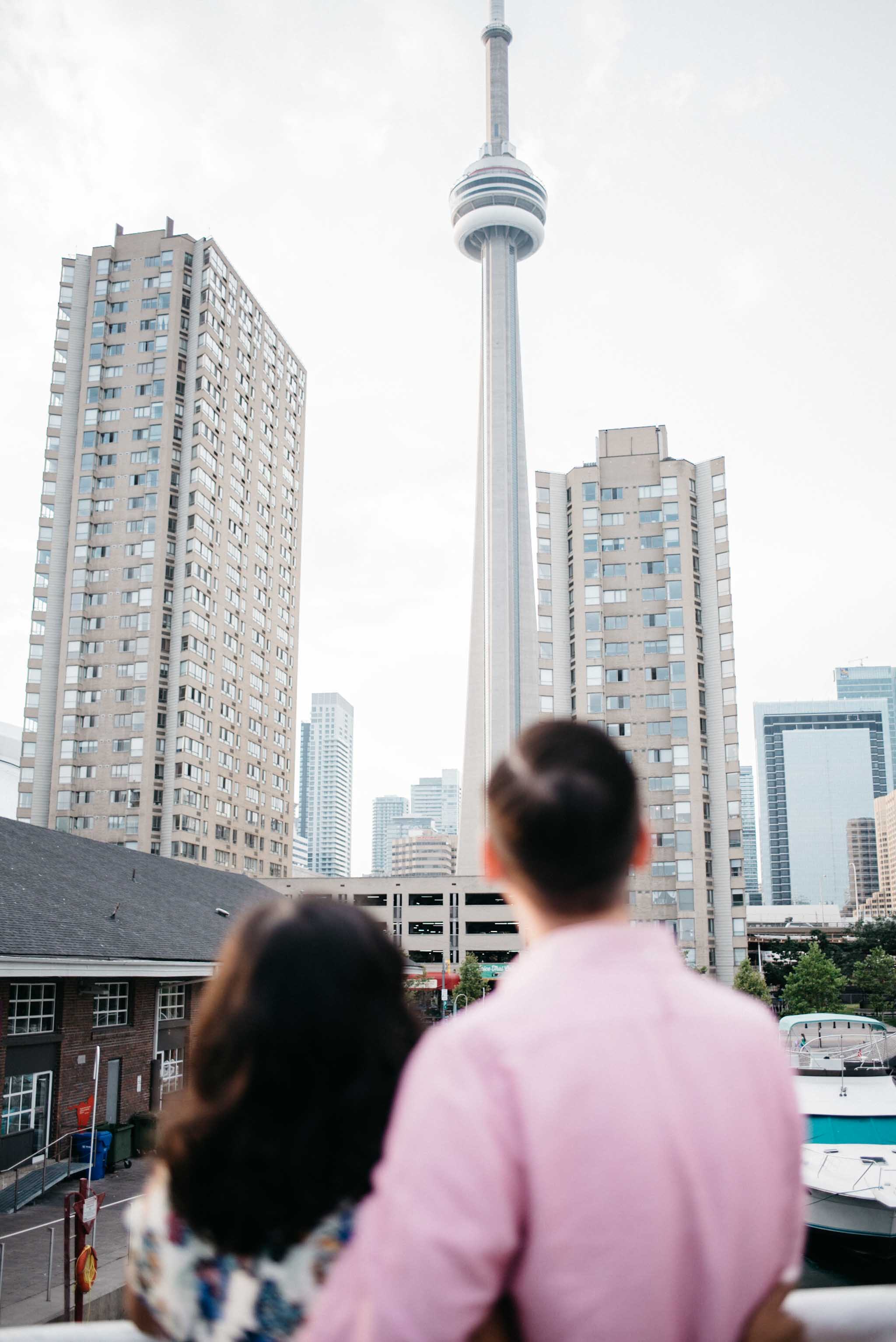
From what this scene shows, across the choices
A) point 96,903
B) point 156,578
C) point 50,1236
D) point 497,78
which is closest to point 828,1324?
point 50,1236

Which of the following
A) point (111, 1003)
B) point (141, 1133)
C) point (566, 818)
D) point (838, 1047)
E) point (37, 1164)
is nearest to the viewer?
point (566, 818)

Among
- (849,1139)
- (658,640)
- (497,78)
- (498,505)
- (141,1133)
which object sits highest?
(497,78)

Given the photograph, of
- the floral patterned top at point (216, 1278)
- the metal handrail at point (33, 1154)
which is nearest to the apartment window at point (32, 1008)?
the metal handrail at point (33, 1154)

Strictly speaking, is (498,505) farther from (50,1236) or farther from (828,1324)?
(828,1324)

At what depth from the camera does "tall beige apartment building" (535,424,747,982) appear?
6662cm

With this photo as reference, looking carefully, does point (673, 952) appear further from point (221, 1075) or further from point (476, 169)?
point (476, 169)

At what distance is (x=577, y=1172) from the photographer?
149 centimetres

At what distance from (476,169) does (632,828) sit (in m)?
129

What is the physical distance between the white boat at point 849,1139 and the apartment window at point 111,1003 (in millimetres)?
15423

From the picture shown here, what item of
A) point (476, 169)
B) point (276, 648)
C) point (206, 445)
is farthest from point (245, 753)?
point (476, 169)

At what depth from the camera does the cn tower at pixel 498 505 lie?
335ft

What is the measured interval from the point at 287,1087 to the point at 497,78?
5865 inches

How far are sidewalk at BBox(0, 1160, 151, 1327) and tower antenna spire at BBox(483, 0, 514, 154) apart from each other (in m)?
124

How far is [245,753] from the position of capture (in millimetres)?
83375
